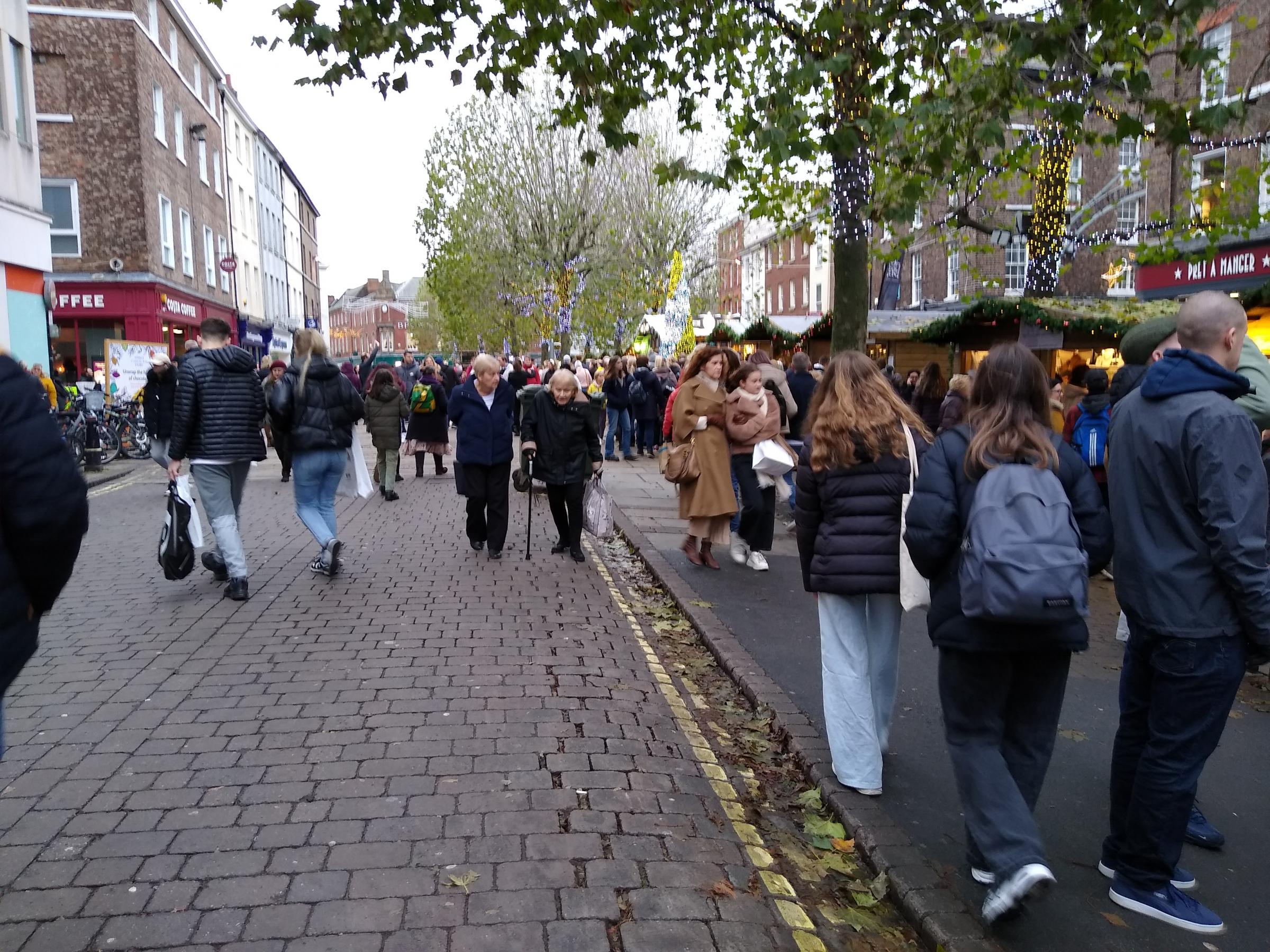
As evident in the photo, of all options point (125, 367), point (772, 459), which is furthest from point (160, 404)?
point (125, 367)

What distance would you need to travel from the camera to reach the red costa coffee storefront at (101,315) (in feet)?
92.4

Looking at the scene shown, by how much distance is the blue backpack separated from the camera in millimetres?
8578

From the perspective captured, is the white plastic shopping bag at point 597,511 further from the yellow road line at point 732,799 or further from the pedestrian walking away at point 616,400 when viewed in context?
the pedestrian walking away at point 616,400

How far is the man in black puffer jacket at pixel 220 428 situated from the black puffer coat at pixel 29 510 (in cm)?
471

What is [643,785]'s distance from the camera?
14.2ft

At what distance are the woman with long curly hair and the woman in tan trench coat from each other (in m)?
4.34

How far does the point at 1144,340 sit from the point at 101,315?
29152 millimetres

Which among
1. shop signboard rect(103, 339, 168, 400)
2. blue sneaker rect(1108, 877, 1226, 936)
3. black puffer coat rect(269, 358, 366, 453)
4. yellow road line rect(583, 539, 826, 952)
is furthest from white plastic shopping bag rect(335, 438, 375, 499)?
shop signboard rect(103, 339, 168, 400)

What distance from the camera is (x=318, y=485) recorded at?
27.8 feet

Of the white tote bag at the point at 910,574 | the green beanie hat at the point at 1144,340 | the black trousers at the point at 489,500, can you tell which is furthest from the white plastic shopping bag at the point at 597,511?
the white tote bag at the point at 910,574

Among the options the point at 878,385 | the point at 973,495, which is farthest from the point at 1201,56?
the point at 973,495

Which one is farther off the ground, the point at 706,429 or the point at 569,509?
the point at 706,429

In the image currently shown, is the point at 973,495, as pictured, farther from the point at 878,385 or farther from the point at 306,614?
A: the point at 306,614

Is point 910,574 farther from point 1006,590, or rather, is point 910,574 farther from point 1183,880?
point 1183,880
